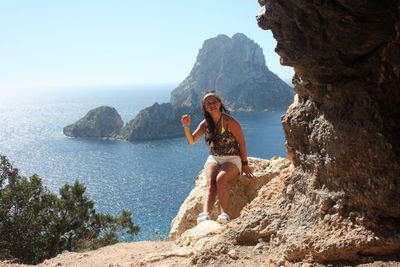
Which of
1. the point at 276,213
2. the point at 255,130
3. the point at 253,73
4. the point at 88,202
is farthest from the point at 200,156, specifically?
the point at 253,73

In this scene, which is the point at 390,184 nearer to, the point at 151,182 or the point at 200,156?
the point at 151,182

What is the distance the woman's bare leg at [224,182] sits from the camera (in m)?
5.71

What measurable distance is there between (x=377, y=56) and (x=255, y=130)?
356 feet

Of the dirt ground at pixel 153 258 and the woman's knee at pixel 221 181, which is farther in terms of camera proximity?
the woman's knee at pixel 221 181

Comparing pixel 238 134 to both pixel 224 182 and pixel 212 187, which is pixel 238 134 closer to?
pixel 224 182

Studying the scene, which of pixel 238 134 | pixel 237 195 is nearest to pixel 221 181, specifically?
pixel 238 134

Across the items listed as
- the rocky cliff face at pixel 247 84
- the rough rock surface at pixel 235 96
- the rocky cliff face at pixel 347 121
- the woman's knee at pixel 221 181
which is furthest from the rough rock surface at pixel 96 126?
the rocky cliff face at pixel 347 121

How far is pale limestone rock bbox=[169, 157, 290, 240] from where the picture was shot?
6832 millimetres

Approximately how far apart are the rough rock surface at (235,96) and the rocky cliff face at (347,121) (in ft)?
367

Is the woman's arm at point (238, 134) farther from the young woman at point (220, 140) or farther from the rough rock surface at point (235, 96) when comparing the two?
the rough rock surface at point (235, 96)

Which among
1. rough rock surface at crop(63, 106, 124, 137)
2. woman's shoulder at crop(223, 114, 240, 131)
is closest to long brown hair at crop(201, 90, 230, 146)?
woman's shoulder at crop(223, 114, 240, 131)

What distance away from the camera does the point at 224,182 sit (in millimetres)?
5867

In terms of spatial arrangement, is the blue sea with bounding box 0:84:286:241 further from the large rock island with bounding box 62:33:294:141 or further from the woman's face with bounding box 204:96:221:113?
the woman's face with bounding box 204:96:221:113

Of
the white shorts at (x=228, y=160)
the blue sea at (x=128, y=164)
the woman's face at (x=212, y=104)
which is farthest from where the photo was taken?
the blue sea at (x=128, y=164)
